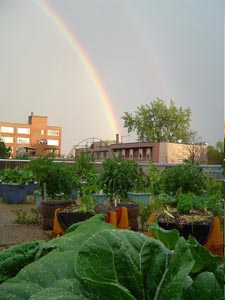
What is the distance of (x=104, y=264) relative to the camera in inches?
31.1

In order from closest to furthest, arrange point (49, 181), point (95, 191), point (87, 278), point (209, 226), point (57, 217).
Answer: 1. point (87, 278)
2. point (209, 226)
3. point (57, 217)
4. point (49, 181)
5. point (95, 191)

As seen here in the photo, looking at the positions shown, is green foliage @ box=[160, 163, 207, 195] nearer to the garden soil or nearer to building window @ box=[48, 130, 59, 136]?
the garden soil

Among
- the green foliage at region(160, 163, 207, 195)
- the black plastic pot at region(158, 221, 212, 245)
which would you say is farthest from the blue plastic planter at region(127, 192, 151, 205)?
the black plastic pot at region(158, 221, 212, 245)

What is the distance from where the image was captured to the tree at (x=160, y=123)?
4819cm

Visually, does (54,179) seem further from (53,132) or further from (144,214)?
(53,132)

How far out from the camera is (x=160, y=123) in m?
49.3

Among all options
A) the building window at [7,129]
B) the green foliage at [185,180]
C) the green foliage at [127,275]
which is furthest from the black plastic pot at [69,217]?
the building window at [7,129]

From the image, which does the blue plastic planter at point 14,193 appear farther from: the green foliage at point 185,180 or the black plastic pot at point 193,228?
the black plastic pot at point 193,228

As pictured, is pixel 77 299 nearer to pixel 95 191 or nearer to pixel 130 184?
pixel 130 184

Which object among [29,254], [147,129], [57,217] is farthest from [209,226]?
[147,129]

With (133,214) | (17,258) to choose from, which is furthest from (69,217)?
(17,258)

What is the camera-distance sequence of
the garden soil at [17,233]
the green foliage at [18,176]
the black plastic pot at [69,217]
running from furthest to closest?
the green foliage at [18,176], the garden soil at [17,233], the black plastic pot at [69,217]

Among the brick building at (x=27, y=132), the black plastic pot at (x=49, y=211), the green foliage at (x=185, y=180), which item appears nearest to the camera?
the black plastic pot at (x=49, y=211)

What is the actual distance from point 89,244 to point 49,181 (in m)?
7.16
